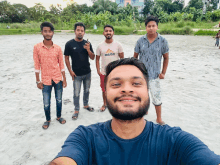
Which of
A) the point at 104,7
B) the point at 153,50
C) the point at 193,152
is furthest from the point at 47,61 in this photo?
the point at 104,7

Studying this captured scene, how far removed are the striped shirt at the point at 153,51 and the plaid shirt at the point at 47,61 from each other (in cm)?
161

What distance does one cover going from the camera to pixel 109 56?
343 cm

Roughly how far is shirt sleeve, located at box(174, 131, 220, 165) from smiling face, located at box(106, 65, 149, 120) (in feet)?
1.22

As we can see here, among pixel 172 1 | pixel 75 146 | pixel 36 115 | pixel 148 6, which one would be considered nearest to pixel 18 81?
pixel 36 115

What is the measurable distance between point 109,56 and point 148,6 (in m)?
48.4

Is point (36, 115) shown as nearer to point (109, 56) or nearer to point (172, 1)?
point (109, 56)

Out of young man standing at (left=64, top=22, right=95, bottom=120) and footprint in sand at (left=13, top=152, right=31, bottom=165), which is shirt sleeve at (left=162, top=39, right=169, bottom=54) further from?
footprint in sand at (left=13, top=152, right=31, bottom=165)

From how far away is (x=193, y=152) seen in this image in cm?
112

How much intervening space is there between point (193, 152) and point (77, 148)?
873 mm

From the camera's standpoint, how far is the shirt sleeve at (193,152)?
3.48ft

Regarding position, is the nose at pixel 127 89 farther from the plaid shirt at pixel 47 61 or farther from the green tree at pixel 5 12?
the green tree at pixel 5 12

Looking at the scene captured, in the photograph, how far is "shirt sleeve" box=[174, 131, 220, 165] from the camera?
1.06m

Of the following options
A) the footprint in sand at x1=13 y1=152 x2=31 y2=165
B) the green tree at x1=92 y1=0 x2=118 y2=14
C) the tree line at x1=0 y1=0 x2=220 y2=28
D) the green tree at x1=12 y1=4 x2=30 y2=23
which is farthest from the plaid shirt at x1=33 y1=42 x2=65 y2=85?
the green tree at x1=12 y1=4 x2=30 y2=23

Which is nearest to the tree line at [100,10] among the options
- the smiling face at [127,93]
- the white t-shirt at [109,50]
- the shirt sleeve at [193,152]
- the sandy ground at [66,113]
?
the sandy ground at [66,113]
